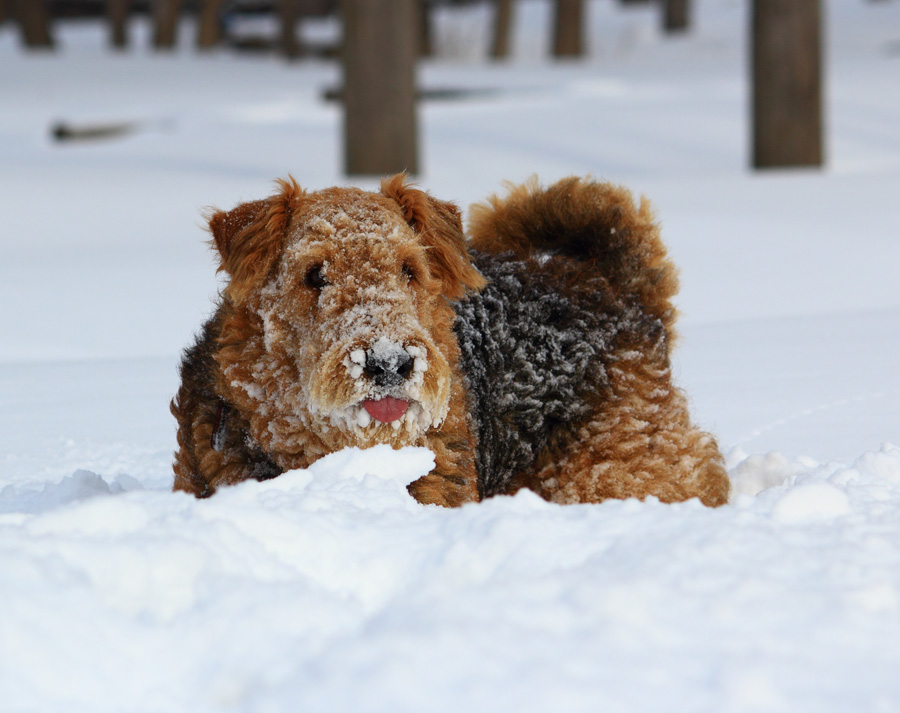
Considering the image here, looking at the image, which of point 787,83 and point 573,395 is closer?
point 573,395

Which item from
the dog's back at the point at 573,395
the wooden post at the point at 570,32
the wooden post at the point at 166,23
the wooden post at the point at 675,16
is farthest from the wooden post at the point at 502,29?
the dog's back at the point at 573,395

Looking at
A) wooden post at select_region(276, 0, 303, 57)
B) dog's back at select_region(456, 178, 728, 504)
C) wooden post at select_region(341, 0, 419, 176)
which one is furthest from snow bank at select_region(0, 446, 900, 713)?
wooden post at select_region(276, 0, 303, 57)

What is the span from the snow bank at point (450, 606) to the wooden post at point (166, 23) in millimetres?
24025

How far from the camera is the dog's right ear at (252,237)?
10.1 ft

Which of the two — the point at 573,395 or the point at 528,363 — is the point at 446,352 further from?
the point at 573,395

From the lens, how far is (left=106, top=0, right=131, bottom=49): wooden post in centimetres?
2462

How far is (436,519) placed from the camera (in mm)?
2463

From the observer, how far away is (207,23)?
25188mm

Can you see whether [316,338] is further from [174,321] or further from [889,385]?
[174,321]

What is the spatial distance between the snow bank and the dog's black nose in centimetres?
37

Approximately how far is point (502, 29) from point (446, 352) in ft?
70.6

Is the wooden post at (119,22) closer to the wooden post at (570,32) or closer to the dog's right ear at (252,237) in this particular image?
the wooden post at (570,32)

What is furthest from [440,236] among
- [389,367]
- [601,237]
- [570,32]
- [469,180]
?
[570,32]

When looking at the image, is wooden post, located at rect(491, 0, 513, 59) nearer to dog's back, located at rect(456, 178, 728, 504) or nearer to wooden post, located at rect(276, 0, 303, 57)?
wooden post, located at rect(276, 0, 303, 57)
